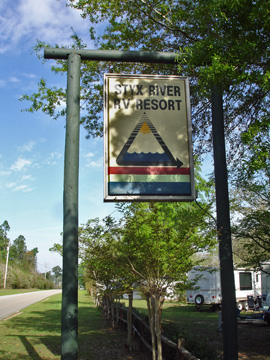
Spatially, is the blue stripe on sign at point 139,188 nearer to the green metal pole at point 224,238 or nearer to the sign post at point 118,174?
the sign post at point 118,174

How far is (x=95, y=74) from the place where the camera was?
9.63 metres

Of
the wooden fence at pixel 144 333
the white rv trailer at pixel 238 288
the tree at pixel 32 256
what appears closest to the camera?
the wooden fence at pixel 144 333

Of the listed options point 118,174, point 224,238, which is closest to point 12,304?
point 224,238

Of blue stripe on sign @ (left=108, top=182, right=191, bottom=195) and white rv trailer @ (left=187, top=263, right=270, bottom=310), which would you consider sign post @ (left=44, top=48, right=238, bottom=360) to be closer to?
blue stripe on sign @ (left=108, top=182, right=191, bottom=195)

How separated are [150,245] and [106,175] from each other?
262 cm

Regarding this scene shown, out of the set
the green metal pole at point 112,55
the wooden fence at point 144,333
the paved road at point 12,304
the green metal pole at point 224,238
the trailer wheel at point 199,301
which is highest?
the green metal pole at point 112,55

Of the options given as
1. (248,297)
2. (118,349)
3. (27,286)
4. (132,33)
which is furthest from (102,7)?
(27,286)

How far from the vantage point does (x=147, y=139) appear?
12.7ft

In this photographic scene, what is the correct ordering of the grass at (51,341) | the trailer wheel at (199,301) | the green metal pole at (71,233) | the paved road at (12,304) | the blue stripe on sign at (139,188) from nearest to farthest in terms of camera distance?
the green metal pole at (71,233)
the blue stripe on sign at (139,188)
the grass at (51,341)
the paved road at (12,304)
the trailer wheel at (199,301)

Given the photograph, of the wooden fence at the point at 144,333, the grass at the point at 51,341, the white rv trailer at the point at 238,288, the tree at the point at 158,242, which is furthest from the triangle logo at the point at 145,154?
the white rv trailer at the point at 238,288

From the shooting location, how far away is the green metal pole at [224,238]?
395 centimetres

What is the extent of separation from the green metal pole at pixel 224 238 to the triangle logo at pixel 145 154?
776mm

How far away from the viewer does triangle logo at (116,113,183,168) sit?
12.4 feet

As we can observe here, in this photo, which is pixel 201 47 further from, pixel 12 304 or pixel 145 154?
pixel 12 304
